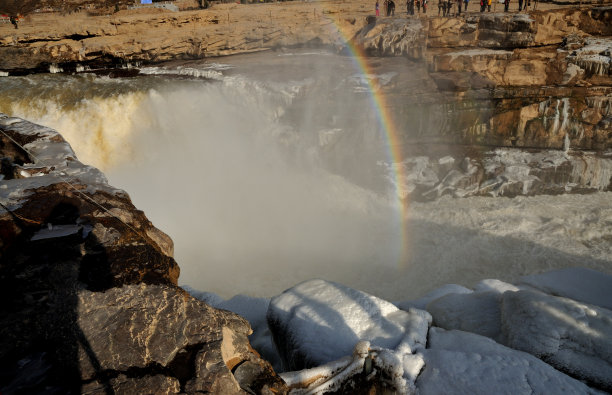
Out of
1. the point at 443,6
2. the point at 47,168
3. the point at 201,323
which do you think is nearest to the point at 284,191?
the point at 47,168

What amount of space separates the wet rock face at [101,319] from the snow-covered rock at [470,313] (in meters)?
2.05

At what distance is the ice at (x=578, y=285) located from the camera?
13.4 ft

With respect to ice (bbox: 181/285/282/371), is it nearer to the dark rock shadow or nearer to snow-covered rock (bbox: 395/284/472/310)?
snow-covered rock (bbox: 395/284/472/310)

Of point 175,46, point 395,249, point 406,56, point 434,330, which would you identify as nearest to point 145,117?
point 175,46

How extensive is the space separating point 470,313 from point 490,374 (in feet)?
3.67

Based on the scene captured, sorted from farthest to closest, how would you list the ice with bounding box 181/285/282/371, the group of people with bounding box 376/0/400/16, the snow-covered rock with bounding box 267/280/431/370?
the group of people with bounding box 376/0/400/16 → the ice with bounding box 181/285/282/371 → the snow-covered rock with bounding box 267/280/431/370

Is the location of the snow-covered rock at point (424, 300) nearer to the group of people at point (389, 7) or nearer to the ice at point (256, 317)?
the ice at point (256, 317)

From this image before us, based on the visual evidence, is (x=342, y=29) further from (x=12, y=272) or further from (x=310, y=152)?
(x=12, y=272)

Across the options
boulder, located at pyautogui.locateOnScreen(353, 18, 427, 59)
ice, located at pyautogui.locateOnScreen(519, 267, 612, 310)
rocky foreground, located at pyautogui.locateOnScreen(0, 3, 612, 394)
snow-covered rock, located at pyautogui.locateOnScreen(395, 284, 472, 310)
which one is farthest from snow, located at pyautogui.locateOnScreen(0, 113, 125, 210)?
boulder, located at pyautogui.locateOnScreen(353, 18, 427, 59)

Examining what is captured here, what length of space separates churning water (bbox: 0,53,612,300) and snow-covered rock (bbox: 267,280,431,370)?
3.92 metres

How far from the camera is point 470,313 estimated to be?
3.71 m

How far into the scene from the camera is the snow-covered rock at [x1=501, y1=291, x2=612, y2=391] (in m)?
2.82

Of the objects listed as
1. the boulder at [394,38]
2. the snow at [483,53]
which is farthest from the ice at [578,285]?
the boulder at [394,38]

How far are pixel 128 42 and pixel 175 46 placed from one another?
182 cm
